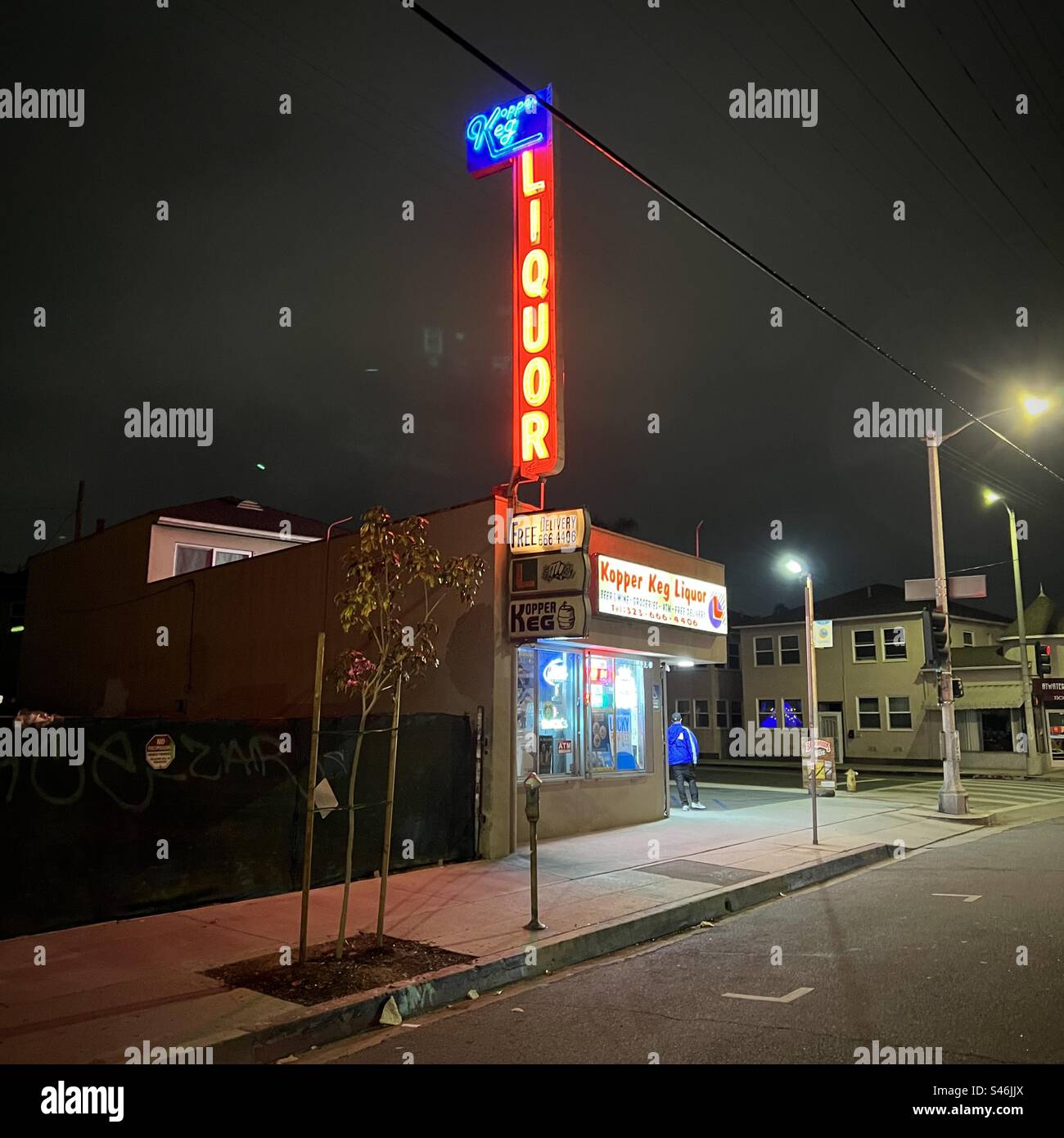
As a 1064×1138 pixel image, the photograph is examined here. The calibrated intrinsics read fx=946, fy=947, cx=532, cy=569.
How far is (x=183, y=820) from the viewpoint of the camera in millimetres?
9156

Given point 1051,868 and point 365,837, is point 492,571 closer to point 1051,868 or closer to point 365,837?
point 365,837

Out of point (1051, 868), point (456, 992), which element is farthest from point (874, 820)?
point (456, 992)

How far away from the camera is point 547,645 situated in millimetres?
14297

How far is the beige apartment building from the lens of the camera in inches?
1476

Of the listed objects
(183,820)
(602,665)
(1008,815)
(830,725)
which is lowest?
(1008,815)

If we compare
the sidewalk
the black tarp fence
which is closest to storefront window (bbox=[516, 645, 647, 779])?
the sidewalk

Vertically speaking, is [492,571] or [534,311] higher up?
[534,311]

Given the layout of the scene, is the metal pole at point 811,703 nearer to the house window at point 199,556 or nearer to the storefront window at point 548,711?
the storefront window at point 548,711

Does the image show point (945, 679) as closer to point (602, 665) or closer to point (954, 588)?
point (954, 588)

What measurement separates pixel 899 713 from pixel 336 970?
119 feet

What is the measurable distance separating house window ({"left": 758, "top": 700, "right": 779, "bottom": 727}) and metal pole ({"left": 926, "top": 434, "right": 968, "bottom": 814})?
24.6 meters

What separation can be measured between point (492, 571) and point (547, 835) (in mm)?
4085

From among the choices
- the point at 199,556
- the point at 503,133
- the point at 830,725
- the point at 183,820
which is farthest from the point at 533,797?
the point at 830,725
